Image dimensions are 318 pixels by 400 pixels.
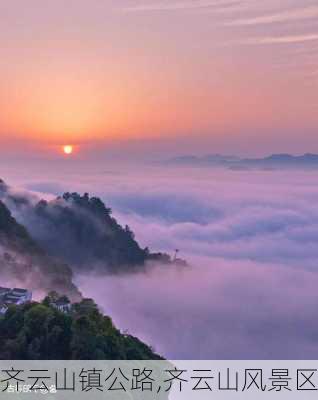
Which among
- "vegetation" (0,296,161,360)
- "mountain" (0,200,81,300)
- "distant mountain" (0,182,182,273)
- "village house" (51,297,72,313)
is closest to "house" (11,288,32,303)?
"village house" (51,297,72,313)

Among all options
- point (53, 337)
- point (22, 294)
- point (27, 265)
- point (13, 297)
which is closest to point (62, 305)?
point (13, 297)

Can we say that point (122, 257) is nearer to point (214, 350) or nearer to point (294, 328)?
point (214, 350)

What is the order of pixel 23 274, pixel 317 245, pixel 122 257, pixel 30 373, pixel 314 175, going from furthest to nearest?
pixel 314 175, pixel 317 245, pixel 122 257, pixel 23 274, pixel 30 373

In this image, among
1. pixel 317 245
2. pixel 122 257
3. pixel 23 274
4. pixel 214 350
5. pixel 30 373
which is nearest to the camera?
pixel 30 373

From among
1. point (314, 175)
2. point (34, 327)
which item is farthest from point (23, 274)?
point (314, 175)

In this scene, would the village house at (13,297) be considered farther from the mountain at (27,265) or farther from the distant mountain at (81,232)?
the distant mountain at (81,232)

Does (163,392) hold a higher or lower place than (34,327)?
lower

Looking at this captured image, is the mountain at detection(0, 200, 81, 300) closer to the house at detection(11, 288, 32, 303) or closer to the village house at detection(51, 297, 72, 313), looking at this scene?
the house at detection(11, 288, 32, 303)
